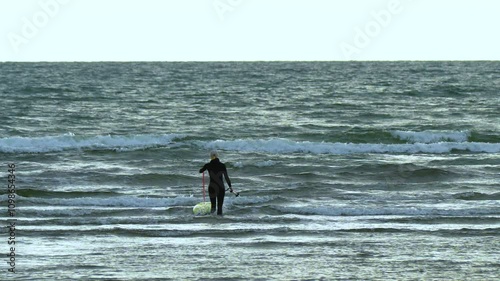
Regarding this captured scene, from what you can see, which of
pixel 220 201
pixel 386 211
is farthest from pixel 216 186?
pixel 386 211

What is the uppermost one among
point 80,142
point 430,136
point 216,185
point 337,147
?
point 80,142

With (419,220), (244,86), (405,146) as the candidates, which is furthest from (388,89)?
(419,220)

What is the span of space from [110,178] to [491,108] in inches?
1176

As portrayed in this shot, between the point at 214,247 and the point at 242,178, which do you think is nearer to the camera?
the point at 214,247

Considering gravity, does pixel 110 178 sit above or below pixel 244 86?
below

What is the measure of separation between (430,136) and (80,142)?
1450 cm

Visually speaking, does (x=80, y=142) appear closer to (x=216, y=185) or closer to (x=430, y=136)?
(x=430, y=136)

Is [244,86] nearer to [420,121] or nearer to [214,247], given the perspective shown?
[420,121]

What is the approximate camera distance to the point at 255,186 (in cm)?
2377

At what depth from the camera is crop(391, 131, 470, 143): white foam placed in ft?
125

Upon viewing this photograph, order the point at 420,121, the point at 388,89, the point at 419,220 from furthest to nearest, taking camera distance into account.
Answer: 1. the point at 388,89
2. the point at 420,121
3. the point at 419,220

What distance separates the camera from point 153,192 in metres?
22.5

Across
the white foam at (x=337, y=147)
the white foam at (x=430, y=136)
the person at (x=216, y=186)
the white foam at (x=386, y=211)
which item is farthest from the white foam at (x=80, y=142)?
the white foam at (x=386, y=211)

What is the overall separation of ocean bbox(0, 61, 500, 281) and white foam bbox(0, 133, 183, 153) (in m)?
0.08
